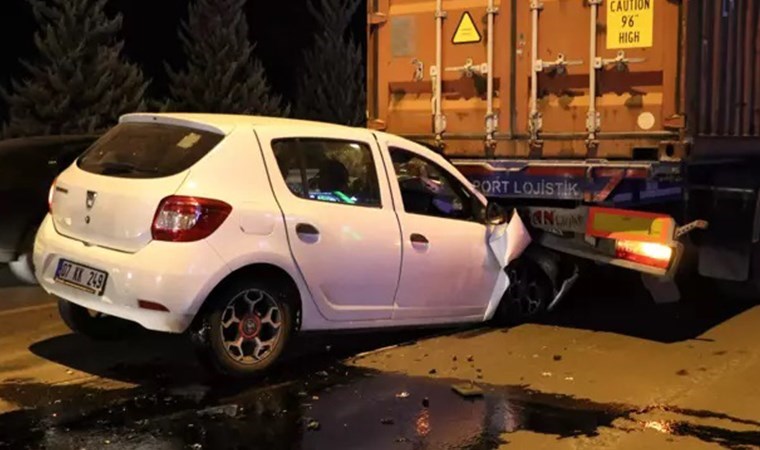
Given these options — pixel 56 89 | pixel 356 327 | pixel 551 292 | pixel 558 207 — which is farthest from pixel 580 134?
pixel 56 89

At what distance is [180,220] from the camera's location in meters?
5.19

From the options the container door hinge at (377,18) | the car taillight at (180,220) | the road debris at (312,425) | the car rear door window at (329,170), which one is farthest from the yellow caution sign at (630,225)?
the car taillight at (180,220)

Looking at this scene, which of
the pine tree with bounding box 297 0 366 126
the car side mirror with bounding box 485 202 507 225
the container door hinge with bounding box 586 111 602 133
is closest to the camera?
the car side mirror with bounding box 485 202 507 225

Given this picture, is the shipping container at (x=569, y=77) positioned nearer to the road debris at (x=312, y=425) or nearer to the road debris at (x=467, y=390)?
the road debris at (x=467, y=390)

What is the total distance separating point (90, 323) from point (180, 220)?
1.64m

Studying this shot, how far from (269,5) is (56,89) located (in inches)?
366

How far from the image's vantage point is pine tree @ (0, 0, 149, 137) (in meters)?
14.1

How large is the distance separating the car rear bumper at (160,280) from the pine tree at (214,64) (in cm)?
1196

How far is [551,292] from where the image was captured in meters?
7.48

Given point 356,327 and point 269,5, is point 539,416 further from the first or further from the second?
point 269,5

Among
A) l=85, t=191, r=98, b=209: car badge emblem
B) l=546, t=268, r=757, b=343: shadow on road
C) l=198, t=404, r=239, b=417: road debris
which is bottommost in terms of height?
l=198, t=404, r=239, b=417: road debris

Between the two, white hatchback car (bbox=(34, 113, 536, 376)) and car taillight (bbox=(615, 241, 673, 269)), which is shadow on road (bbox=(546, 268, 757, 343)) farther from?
white hatchback car (bbox=(34, 113, 536, 376))

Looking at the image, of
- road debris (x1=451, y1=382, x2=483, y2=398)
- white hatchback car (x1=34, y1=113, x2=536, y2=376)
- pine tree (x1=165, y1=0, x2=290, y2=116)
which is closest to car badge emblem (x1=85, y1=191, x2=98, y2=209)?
white hatchback car (x1=34, y1=113, x2=536, y2=376)

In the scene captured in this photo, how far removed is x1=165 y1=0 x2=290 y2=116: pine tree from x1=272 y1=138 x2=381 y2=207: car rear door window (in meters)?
11.3
